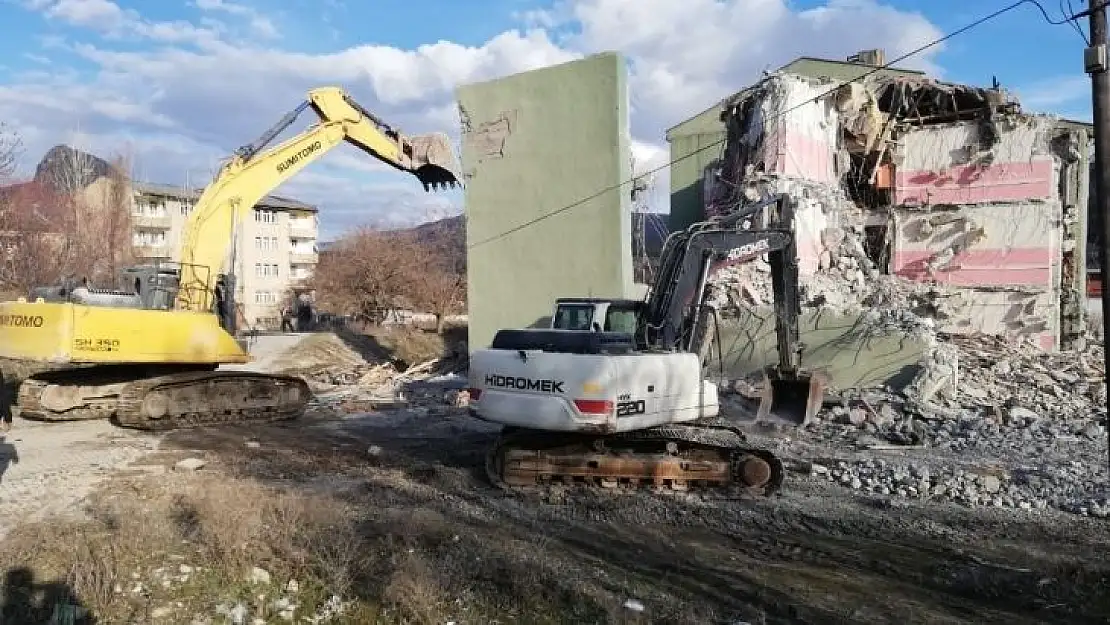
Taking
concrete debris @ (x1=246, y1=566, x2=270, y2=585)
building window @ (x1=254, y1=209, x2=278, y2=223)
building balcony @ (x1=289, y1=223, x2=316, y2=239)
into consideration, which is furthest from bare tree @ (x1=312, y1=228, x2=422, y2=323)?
building balcony @ (x1=289, y1=223, x2=316, y2=239)

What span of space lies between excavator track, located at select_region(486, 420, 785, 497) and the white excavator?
0.4 inches

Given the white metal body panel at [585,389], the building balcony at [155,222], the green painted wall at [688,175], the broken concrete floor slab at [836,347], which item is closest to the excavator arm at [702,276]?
the white metal body panel at [585,389]

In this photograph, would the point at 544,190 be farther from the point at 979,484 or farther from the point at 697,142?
the point at 697,142

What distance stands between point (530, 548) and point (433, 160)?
978 cm

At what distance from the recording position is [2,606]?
15.9ft

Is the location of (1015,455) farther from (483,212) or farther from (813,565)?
(483,212)

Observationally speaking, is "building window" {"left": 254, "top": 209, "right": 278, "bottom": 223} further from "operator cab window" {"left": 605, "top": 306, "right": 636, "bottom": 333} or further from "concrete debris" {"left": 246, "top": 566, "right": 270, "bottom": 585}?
"concrete debris" {"left": 246, "top": 566, "right": 270, "bottom": 585}

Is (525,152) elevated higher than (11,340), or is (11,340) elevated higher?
(525,152)

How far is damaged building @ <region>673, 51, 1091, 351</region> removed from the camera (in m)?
17.0

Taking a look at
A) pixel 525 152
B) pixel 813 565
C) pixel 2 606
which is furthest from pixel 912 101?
pixel 2 606

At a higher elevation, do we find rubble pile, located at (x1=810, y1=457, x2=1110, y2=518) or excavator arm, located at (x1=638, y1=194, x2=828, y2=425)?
excavator arm, located at (x1=638, y1=194, x2=828, y2=425)

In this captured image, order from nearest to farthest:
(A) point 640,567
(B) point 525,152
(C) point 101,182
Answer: (A) point 640,567 → (B) point 525,152 → (C) point 101,182

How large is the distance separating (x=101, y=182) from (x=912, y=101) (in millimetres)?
32822

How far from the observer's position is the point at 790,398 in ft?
35.8
